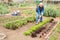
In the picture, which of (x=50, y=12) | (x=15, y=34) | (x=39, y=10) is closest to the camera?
(x=15, y=34)

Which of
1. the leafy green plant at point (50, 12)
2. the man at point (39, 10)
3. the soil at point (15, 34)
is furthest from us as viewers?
the leafy green plant at point (50, 12)

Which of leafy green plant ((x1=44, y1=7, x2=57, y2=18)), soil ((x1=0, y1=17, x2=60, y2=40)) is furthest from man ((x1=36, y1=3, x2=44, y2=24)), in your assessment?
leafy green plant ((x1=44, y1=7, x2=57, y2=18))

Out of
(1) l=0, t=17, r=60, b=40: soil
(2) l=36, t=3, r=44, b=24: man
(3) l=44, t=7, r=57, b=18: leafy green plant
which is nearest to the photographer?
(1) l=0, t=17, r=60, b=40: soil

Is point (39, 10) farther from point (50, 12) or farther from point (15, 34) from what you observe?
point (50, 12)

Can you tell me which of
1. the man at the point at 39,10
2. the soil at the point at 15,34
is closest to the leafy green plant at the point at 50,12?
the man at the point at 39,10

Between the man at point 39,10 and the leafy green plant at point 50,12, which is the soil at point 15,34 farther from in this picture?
the leafy green plant at point 50,12

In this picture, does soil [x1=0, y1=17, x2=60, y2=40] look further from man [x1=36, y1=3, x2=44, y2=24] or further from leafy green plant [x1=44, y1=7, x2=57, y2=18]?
leafy green plant [x1=44, y1=7, x2=57, y2=18]

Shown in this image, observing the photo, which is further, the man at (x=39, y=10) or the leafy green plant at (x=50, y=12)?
the leafy green plant at (x=50, y=12)

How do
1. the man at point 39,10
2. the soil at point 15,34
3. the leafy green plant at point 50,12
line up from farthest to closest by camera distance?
the leafy green plant at point 50,12 < the man at point 39,10 < the soil at point 15,34

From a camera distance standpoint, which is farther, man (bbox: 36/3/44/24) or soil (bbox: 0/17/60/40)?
man (bbox: 36/3/44/24)

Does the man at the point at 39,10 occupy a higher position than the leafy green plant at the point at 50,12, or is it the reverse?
the man at the point at 39,10

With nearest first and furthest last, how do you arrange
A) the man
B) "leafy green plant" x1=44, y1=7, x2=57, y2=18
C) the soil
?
the soil < the man < "leafy green plant" x1=44, y1=7, x2=57, y2=18

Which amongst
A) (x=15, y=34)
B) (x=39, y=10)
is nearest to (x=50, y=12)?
(x=39, y=10)

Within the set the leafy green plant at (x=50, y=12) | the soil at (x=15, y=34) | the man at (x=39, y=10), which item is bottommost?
the leafy green plant at (x=50, y=12)
